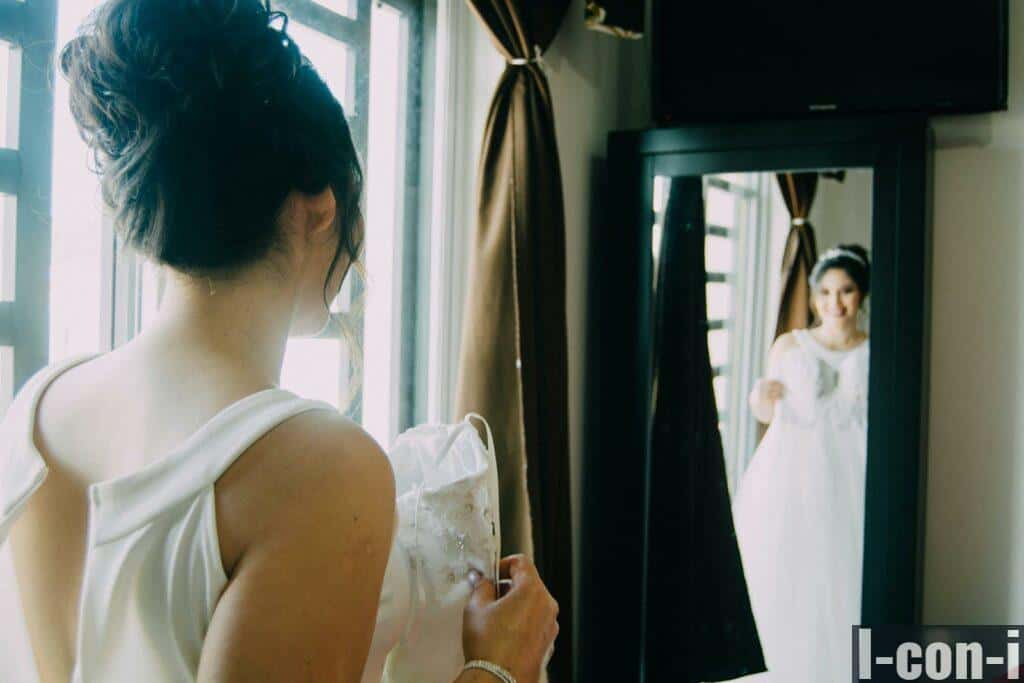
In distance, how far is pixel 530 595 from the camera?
0.96 metres

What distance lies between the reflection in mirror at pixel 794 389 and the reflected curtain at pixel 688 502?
3cm

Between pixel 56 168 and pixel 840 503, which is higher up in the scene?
pixel 56 168

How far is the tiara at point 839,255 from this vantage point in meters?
2.00

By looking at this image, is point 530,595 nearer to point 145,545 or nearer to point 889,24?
point 145,545

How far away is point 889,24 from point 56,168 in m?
1.70

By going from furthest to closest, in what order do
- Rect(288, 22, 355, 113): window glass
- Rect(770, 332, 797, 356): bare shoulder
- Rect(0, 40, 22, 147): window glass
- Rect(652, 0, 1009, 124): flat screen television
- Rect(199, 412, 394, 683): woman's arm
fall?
Rect(770, 332, 797, 356): bare shoulder → Rect(652, 0, 1009, 124): flat screen television → Rect(288, 22, 355, 113): window glass → Rect(0, 40, 22, 147): window glass → Rect(199, 412, 394, 683): woman's arm

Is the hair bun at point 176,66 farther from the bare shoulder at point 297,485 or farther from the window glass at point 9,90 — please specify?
the window glass at point 9,90

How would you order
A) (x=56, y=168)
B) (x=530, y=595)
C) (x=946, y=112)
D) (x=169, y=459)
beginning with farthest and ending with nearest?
(x=946, y=112) → (x=56, y=168) → (x=530, y=595) → (x=169, y=459)

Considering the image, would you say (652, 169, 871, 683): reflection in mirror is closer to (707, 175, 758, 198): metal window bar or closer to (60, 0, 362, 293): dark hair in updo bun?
(707, 175, 758, 198): metal window bar

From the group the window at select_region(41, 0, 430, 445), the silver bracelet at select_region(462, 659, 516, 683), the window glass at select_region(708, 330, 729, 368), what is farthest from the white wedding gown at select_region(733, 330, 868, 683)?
the silver bracelet at select_region(462, 659, 516, 683)

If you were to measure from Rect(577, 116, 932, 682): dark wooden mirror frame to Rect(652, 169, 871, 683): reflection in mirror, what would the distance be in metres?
0.04

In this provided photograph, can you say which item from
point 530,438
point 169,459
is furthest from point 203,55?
point 530,438

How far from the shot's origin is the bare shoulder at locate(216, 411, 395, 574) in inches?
26.5

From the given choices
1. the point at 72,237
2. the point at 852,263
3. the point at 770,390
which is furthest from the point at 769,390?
the point at 72,237
